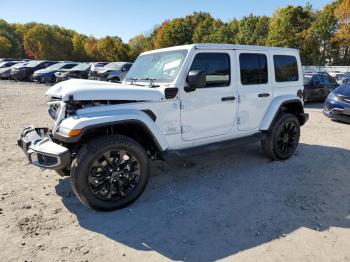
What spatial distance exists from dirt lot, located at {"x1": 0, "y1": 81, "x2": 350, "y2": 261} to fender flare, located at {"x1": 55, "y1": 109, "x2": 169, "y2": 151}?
97 cm

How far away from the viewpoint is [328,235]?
3535 mm

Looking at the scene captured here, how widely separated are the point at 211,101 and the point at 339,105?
19.8ft

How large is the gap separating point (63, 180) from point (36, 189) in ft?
1.36

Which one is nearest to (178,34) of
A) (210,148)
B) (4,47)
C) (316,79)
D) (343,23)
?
(343,23)

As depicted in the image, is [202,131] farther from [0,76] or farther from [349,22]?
[349,22]

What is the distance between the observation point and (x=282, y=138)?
590 centimetres

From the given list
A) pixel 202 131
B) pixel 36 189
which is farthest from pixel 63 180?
pixel 202 131

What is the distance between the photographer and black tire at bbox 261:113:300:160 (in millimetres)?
5711

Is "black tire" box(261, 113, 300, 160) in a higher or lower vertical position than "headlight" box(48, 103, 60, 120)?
lower

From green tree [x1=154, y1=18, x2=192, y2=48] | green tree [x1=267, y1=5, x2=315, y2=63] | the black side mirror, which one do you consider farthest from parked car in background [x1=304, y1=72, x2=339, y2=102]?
green tree [x1=154, y1=18, x2=192, y2=48]

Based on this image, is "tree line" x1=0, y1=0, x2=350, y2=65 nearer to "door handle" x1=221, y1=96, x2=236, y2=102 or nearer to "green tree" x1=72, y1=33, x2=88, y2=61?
"green tree" x1=72, y1=33, x2=88, y2=61

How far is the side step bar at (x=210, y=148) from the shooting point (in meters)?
4.36

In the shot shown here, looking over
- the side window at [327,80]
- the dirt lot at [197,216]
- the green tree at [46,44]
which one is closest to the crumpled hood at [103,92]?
the dirt lot at [197,216]

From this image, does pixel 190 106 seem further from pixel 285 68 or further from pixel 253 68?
pixel 285 68
